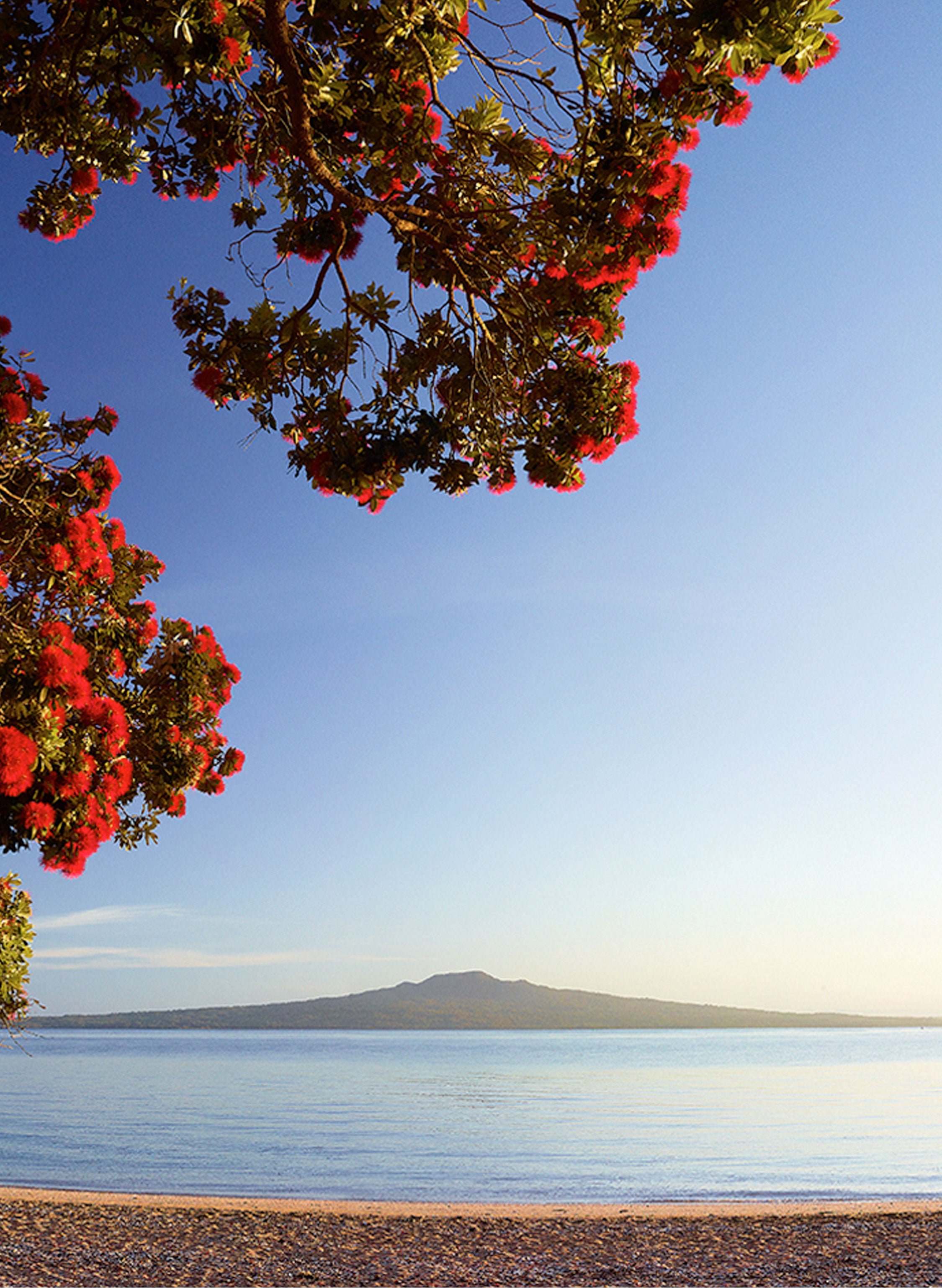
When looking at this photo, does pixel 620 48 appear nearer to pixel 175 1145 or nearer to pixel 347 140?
pixel 347 140

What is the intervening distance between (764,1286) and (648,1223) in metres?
4.75

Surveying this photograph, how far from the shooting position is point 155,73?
550cm

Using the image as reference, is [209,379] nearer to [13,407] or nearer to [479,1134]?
[13,407]

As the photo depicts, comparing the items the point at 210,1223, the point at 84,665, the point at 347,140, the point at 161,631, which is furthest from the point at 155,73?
the point at 210,1223

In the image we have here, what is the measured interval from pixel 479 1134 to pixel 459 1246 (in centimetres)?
2440

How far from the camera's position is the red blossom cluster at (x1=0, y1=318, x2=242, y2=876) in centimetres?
611

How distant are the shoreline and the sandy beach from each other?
12 centimetres

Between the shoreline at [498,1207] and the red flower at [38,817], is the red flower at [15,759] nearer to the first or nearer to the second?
the red flower at [38,817]

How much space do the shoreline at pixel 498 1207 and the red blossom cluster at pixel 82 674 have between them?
32.3ft

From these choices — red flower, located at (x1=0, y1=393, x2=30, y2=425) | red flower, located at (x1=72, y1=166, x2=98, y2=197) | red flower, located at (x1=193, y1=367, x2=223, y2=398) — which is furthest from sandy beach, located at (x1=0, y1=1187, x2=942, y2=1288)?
red flower, located at (x1=72, y1=166, x2=98, y2=197)

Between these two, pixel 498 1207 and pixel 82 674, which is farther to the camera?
pixel 498 1207

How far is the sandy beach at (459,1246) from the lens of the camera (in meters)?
9.98

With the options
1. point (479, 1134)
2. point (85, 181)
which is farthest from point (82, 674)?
point (479, 1134)

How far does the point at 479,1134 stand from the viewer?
34.1 meters
